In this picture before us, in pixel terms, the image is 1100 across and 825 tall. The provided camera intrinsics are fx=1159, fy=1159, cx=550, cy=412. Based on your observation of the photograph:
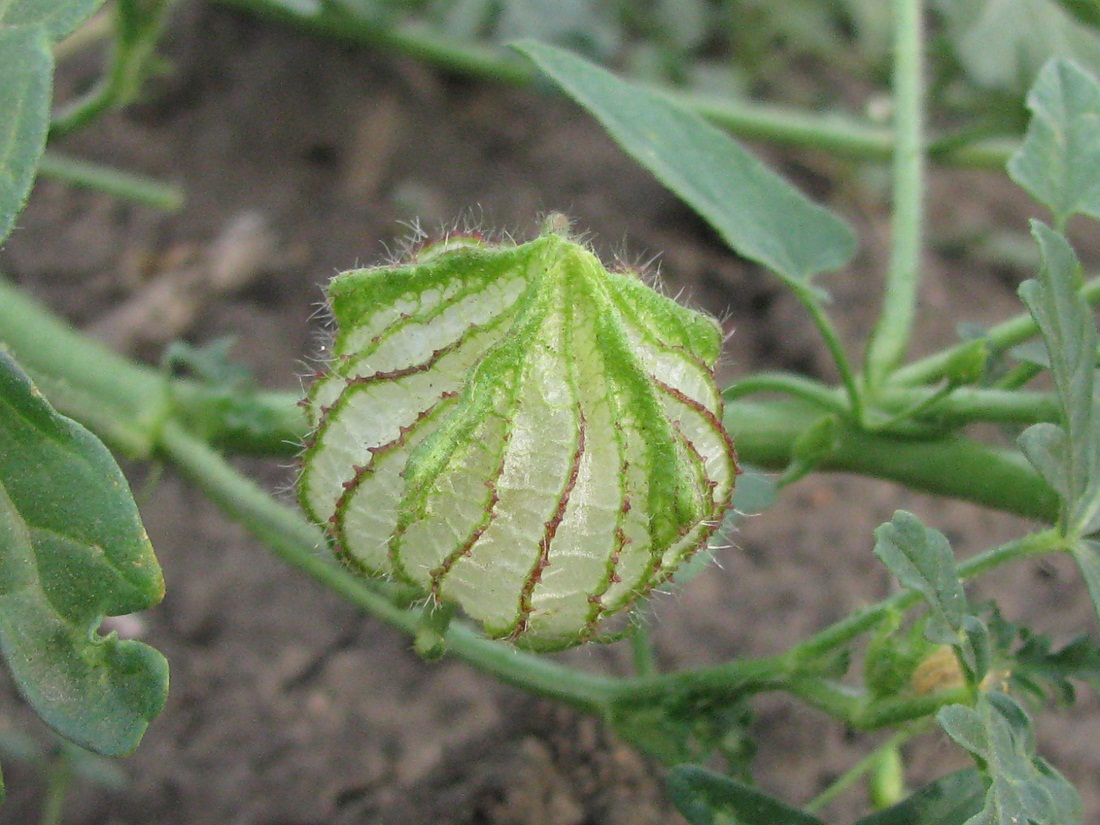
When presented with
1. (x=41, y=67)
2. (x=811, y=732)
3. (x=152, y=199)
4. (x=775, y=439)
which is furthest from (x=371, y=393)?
(x=152, y=199)

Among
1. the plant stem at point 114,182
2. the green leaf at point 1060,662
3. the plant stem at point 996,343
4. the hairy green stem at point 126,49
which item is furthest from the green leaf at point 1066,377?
the plant stem at point 114,182

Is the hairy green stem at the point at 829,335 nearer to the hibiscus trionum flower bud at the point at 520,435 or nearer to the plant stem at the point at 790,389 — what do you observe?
the plant stem at the point at 790,389

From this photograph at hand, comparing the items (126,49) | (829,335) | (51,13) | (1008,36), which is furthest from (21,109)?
(1008,36)

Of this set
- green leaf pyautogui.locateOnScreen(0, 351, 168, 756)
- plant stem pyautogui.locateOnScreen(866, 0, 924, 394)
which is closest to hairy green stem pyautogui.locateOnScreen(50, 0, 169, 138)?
green leaf pyautogui.locateOnScreen(0, 351, 168, 756)

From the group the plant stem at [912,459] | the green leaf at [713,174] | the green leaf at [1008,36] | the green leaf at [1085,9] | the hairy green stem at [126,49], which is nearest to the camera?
the green leaf at [713,174]

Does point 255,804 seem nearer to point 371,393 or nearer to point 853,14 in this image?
point 371,393
